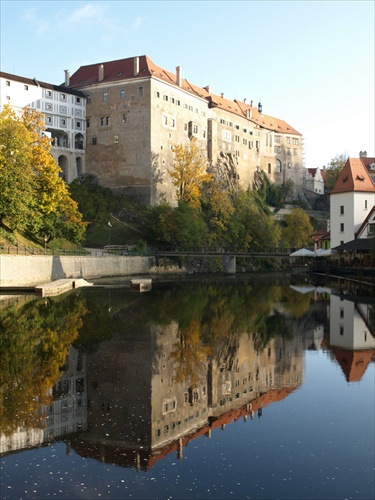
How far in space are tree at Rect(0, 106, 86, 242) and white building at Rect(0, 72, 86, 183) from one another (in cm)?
1188

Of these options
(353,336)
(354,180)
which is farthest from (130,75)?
(353,336)

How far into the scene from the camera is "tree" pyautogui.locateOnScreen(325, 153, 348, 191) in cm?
9306

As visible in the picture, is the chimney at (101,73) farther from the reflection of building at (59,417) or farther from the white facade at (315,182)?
the reflection of building at (59,417)

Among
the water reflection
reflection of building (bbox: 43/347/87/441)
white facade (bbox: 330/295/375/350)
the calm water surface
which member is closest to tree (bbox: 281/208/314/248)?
white facade (bbox: 330/295/375/350)

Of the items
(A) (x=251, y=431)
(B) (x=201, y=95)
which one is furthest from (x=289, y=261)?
(A) (x=251, y=431)

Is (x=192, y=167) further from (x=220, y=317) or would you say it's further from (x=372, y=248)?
(x=220, y=317)

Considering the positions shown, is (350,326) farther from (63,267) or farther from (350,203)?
(350,203)

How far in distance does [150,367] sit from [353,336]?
307 inches

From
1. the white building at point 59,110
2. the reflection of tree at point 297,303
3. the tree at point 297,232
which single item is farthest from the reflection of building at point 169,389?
the tree at point 297,232

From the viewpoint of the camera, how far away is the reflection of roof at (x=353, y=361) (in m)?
14.4

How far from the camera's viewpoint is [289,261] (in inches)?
3167

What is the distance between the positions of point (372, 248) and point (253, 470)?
40225mm

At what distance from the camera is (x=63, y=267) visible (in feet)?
151

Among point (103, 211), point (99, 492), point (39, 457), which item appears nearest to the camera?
point (99, 492)
